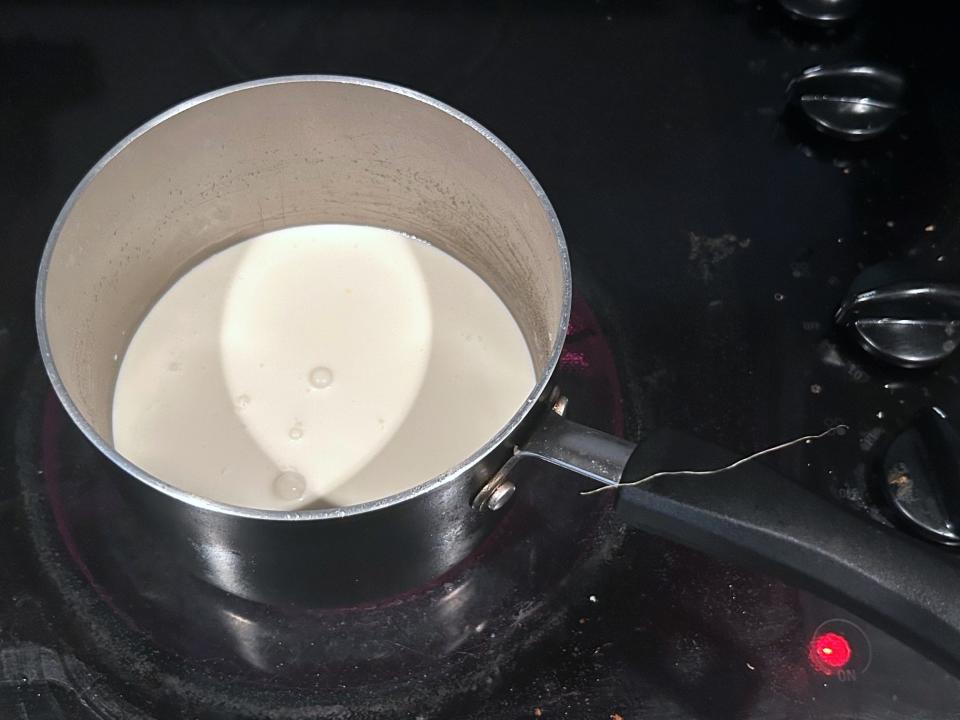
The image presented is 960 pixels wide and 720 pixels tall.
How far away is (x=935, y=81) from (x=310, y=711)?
52 cm

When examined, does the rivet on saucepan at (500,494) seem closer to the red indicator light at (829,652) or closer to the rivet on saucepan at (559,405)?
the rivet on saucepan at (559,405)

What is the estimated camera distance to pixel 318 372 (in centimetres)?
59

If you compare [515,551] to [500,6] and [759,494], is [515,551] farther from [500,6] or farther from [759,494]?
[500,6]

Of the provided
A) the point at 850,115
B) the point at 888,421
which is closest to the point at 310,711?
the point at 888,421

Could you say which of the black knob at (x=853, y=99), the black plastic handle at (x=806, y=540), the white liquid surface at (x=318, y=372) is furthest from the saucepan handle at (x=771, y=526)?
the black knob at (x=853, y=99)

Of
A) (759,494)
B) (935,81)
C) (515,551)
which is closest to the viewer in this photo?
(759,494)

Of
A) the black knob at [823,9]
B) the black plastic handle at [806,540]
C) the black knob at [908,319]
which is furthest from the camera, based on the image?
the black knob at [823,9]

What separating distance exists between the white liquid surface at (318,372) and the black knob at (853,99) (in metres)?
0.22

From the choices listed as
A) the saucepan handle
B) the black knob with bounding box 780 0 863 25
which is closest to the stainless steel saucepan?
the saucepan handle

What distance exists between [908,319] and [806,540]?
0.18m

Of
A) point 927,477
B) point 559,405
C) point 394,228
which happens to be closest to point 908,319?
point 927,477

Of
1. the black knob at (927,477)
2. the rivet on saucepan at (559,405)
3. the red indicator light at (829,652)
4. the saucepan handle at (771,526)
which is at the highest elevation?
the rivet on saucepan at (559,405)

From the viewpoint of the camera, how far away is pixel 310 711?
0.49 meters

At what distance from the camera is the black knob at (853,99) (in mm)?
613
